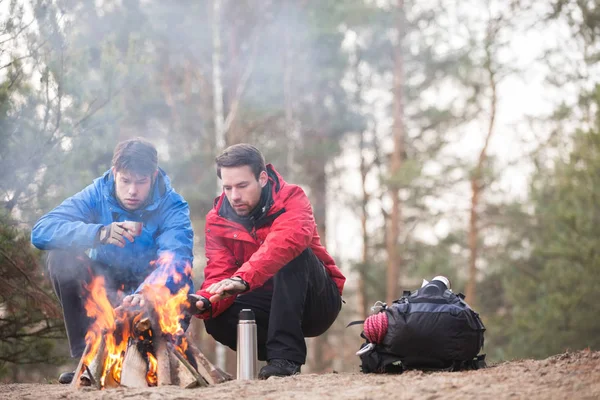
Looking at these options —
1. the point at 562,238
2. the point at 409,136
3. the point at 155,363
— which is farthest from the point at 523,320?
the point at 155,363

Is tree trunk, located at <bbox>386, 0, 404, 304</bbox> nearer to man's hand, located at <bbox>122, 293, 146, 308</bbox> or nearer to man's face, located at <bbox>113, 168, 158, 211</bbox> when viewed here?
man's face, located at <bbox>113, 168, 158, 211</bbox>

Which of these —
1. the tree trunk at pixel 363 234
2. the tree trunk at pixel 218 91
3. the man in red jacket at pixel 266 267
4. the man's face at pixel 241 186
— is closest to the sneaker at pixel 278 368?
the man in red jacket at pixel 266 267

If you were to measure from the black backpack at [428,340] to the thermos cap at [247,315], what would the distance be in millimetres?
718

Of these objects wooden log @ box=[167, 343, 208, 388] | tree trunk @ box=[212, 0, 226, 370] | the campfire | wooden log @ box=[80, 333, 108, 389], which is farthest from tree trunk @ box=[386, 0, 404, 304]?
wooden log @ box=[80, 333, 108, 389]

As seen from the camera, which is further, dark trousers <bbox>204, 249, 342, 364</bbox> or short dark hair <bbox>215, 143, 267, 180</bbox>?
short dark hair <bbox>215, 143, 267, 180</bbox>

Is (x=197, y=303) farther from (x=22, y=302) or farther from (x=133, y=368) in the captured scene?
(x=22, y=302)

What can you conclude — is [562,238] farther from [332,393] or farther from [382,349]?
[332,393]

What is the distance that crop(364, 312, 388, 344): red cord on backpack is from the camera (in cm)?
436

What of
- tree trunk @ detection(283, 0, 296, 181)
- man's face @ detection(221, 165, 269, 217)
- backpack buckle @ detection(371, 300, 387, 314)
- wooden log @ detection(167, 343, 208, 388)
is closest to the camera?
wooden log @ detection(167, 343, 208, 388)

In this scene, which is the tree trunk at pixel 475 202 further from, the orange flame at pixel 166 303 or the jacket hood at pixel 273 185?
the orange flame at pixel 166 303

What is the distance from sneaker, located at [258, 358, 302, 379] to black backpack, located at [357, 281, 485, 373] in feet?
1.48

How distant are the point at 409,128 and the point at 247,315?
13916 millimetres

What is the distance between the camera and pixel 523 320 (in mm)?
14844

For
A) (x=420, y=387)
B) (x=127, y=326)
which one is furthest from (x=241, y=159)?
(x=420, y=387)
